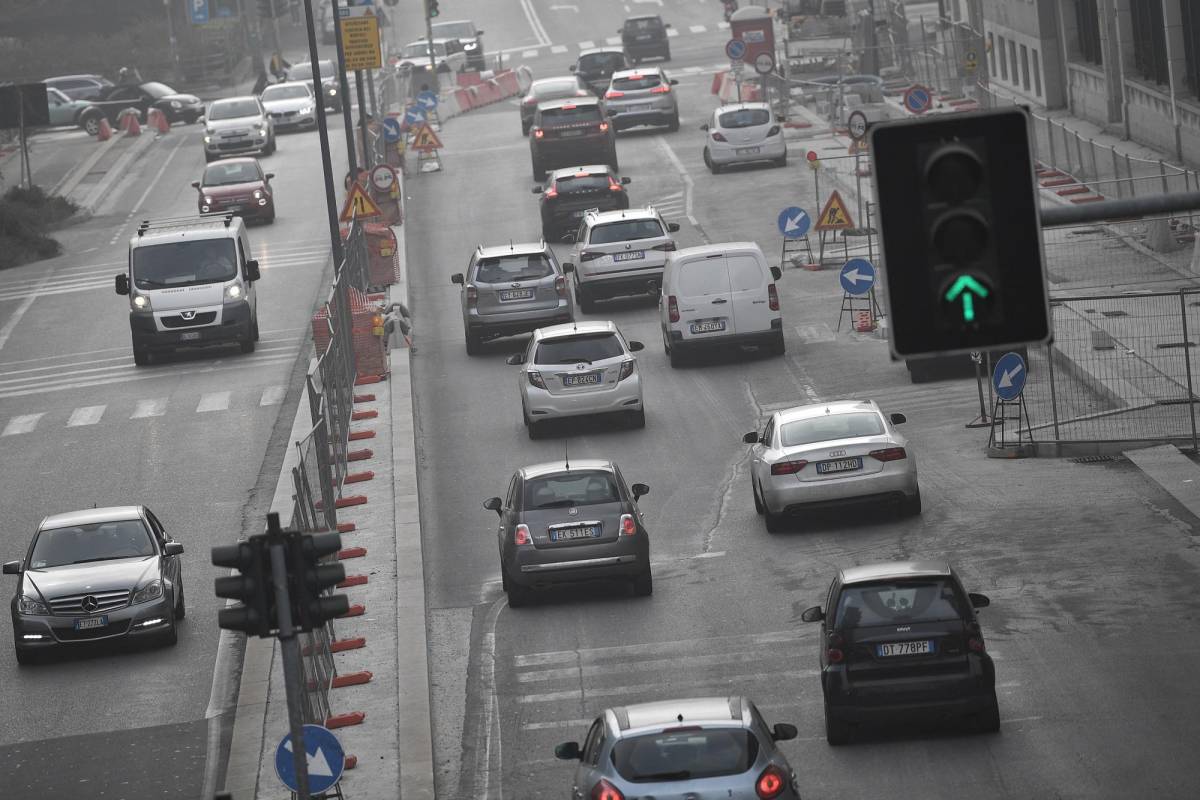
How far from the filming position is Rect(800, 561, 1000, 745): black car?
15086mm

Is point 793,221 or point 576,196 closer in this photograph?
point 793,221

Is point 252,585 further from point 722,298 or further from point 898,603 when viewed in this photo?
point 722,298

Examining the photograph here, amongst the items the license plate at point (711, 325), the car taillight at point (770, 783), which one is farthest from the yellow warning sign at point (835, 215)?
the car taillight at point (770, 783)

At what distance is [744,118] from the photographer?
51.5 m

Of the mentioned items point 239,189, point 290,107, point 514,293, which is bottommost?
point 514,293

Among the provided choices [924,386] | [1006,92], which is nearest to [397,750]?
[924,386]

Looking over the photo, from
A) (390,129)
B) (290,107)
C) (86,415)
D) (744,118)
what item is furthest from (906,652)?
(290,107)

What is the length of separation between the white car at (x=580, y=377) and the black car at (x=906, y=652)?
43.0ft

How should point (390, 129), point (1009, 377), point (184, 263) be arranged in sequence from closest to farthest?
1. point (1009, 377)
2. point (184, 263)
3. point (390, 129)

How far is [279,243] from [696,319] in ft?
65.3

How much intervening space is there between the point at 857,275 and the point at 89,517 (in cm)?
1469

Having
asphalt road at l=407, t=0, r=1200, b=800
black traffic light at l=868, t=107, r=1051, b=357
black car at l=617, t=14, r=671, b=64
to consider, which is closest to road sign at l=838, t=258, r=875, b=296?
asphalt road at l=407, t=0, r=1200, b=800

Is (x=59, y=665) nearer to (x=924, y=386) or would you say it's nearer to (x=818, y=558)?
(x=818, y=558)

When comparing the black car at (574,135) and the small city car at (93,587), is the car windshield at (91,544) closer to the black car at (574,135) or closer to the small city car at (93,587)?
the small city car at (93,587)
